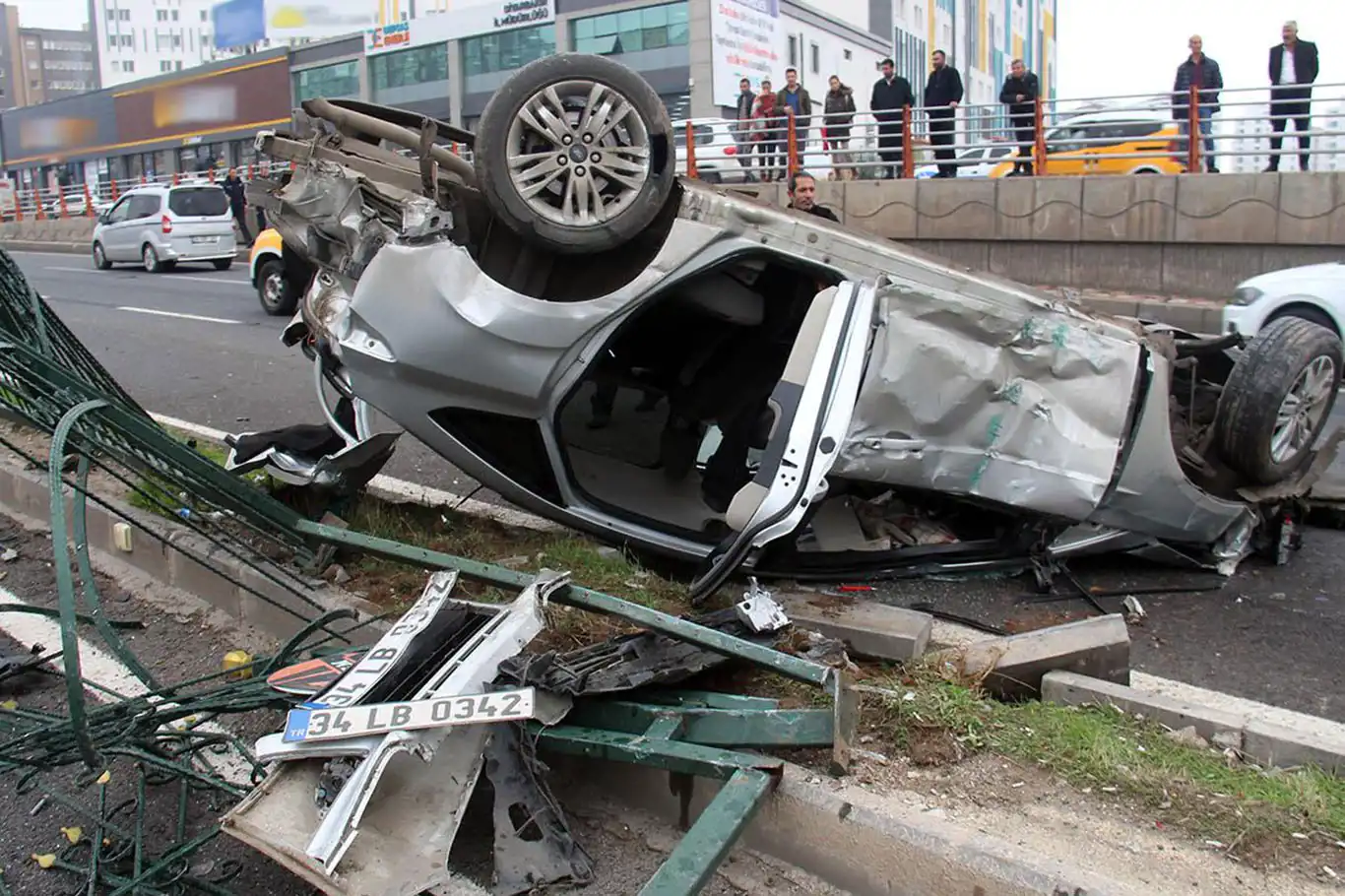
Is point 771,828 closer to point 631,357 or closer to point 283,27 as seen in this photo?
point 631,357

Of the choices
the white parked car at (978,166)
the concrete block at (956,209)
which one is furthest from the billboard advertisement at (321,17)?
the concrete block at (956,209)

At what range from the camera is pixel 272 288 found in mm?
12445

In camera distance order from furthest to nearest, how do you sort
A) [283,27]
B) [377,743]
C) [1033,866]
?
[283,27] → [377,743] → [1033,866]

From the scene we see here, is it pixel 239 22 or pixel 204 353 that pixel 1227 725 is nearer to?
pixel 204 353

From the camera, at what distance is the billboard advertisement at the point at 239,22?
198 feet

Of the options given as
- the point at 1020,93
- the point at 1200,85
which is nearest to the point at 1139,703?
the point at 1200,85

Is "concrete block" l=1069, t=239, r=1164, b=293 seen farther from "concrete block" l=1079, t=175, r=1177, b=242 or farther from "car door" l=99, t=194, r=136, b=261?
"car door" l=99, t=194, r=136, b=261

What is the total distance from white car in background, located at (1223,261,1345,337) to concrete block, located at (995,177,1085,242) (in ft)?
12.4

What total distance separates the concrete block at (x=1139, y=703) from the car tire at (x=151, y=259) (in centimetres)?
1872

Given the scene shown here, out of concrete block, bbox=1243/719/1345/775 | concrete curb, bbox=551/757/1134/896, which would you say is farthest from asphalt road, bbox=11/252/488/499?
concrete block, bbox=1243/719/1345/775

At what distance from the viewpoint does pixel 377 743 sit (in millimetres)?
2359

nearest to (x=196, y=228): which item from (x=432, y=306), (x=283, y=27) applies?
(x=432, y=306)

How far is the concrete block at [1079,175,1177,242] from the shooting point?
1209cm

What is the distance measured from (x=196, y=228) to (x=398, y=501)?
15550 mm
